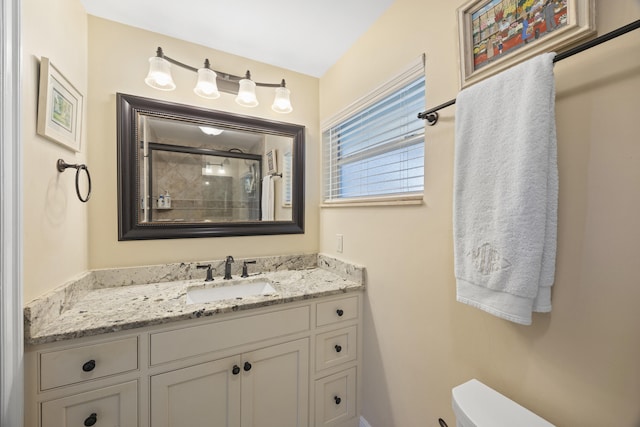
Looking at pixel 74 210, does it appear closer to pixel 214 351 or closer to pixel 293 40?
pixel 214 351

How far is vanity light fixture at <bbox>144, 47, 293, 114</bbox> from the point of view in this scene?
1361 millimetres

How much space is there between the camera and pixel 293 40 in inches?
60.7

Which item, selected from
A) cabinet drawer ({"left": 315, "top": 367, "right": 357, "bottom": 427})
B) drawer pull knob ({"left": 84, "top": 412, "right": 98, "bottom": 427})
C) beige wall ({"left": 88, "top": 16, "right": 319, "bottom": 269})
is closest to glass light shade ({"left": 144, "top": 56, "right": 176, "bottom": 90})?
beige wall ({"left": 88, "top": 16, "right": 319, "bottom": 269})

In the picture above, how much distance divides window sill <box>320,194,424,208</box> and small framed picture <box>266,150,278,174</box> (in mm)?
465

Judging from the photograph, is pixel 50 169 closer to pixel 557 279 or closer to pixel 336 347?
pixel 336 347

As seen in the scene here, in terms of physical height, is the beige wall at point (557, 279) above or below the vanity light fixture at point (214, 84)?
below

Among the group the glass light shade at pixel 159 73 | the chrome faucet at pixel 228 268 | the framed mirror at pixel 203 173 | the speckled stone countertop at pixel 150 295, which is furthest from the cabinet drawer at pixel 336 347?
the glass light shade at pixel 159 73

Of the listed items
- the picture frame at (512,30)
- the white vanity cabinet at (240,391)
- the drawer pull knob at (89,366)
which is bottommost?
the white vanity cabinet at (240,391)

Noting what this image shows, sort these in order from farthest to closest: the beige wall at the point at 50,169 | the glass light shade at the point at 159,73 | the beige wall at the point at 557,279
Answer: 1. the glass light shade at the point at 159,73
2. the beige wall at the point at 50,169
3. the beige wall at the point at 557,279

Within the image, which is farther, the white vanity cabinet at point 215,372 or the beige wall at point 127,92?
the beige wall at point 127,92

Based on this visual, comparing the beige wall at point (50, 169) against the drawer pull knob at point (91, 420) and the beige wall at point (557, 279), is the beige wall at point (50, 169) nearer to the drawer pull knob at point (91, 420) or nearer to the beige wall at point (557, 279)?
the drawer pull knob at point (91, 420)

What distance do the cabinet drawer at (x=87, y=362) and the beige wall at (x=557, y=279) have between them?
115 centimetres

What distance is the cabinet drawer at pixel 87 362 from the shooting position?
882mm

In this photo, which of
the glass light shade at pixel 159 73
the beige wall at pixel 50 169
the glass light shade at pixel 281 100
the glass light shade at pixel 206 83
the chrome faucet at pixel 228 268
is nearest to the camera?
the beige wall at pixel 50 169
